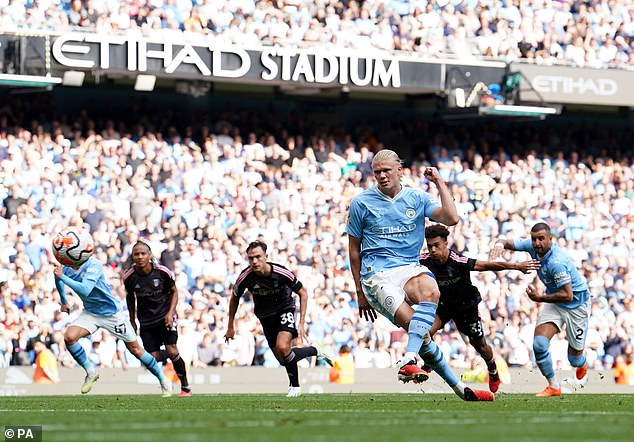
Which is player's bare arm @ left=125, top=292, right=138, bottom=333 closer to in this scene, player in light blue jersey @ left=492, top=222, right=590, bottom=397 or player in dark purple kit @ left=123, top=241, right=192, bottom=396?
player in dark purple kit @ left=123, top=241, right=192, bottom=396

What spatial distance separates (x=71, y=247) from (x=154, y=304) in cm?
240

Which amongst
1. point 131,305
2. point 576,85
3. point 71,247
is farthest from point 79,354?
point 576,85

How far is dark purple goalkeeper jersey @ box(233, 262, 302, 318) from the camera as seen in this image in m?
17.4

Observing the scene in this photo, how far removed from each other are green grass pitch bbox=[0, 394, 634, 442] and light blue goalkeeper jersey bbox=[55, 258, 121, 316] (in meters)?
3.53

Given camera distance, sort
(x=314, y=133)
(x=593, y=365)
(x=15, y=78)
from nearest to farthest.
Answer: (x=15, y=78), (x=593, y=365), (x=314, y=133)

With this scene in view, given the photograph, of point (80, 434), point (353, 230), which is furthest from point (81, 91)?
point (80, 434)

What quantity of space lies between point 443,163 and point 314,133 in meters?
3.16

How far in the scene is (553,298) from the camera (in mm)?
16703

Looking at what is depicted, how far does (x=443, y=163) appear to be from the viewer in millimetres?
32281

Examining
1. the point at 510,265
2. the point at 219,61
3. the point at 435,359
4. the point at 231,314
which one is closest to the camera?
the point at 435,359

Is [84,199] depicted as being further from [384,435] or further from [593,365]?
[384,435]

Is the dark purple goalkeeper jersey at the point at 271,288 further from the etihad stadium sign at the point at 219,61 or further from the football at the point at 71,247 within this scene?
the etihad stadium sign at the point at 219,61

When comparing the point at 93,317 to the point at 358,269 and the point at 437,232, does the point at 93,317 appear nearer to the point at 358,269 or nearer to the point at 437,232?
the point at 437,232

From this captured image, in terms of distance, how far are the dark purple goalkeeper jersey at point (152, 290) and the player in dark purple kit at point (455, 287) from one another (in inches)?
141
